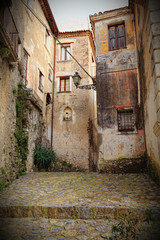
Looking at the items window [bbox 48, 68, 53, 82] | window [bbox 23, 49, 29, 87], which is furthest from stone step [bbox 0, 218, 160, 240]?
window [bbox 48, 68, 53, 82]

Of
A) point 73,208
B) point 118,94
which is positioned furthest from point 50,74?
point 73,208

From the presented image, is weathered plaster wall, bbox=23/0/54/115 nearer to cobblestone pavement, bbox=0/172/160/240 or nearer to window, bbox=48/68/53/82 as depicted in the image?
window, bbox=48/68/53/82

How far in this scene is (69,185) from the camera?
24.3ft

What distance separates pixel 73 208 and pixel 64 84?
1163 cm

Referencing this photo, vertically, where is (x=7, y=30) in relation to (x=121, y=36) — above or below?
below

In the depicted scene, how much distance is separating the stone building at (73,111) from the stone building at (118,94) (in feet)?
13.9

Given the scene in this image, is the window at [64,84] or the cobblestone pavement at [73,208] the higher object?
the window at [64,84]

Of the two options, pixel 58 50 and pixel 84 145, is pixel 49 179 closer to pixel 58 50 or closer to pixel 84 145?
pixel 84 145

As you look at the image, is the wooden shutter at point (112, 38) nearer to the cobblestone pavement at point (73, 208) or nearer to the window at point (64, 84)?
the window at point (64, 84)

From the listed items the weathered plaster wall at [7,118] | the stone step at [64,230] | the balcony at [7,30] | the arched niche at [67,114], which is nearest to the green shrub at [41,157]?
the weathered plaster wall at [7,118]

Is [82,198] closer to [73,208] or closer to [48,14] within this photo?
[73,208]

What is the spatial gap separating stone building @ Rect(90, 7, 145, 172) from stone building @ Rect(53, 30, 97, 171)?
13.9 ft

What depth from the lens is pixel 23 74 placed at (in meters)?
10.9

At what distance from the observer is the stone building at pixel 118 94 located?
30.4 feet
